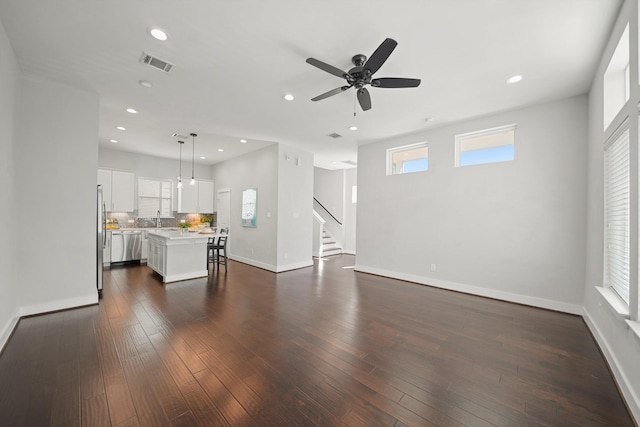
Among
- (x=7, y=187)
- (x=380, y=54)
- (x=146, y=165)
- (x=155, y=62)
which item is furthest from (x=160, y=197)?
(x=380, y=54)

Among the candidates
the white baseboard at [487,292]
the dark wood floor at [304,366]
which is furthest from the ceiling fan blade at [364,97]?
the white baseboard at [487,292]

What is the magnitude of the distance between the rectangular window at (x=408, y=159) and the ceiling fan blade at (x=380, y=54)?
3081 mm

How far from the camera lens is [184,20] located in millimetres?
2215

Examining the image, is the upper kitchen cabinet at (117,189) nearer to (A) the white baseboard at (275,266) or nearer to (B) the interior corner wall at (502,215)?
(A) the white baseboard at (275,266)

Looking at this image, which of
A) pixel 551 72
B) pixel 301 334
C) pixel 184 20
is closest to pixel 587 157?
pixel 551 72

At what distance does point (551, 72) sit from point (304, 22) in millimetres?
2928

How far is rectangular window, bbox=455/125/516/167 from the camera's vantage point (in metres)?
4.16

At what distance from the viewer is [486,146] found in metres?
4.41

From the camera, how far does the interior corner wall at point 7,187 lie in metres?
2.48

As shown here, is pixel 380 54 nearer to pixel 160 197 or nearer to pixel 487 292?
pixel 487 292

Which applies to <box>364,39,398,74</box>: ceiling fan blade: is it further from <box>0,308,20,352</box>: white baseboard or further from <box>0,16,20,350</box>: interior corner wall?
<box>0,308,20,352</box>: white baseboard

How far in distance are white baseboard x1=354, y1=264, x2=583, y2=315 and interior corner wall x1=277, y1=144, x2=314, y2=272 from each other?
190cm

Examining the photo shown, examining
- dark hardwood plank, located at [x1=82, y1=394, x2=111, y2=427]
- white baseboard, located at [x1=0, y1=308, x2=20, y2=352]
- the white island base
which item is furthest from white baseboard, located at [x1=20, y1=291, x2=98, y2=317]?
dark hardwood plank, located at [x1=82, y1=394, x2=111, y2=427]

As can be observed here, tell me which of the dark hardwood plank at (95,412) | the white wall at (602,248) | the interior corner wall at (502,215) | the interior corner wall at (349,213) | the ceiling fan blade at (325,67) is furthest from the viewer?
the interior corner wall at (349,213)
